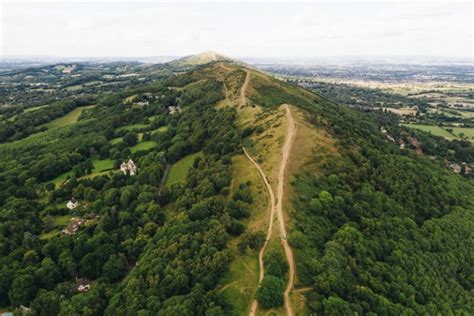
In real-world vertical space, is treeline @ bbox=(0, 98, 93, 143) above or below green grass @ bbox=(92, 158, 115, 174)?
above

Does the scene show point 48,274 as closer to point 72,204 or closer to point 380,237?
point 72,204

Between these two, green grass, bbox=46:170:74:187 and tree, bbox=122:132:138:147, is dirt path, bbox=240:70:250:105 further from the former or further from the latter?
green grass, bbox=46:170:74:187

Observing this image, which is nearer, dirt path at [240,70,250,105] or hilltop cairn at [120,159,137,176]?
hilltop cairn at [120,159,137,176]

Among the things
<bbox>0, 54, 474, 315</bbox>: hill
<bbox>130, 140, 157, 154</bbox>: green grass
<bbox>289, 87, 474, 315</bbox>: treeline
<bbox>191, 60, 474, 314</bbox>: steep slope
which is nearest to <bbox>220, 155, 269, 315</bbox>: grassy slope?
<bbox>0, 54, 474, 315</bbox>: hill

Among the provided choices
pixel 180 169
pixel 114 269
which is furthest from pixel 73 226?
pixel 180 169

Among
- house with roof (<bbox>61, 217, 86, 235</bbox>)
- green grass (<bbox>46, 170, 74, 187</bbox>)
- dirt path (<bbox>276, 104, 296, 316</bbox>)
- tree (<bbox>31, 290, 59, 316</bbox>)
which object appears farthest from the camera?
green grass (<bbox>46, 170, 74, 187</bbox>)

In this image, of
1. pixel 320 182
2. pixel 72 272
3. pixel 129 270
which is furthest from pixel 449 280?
pixel 72 272

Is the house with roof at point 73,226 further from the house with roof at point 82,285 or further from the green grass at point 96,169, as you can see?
the green grass at point 96,169
